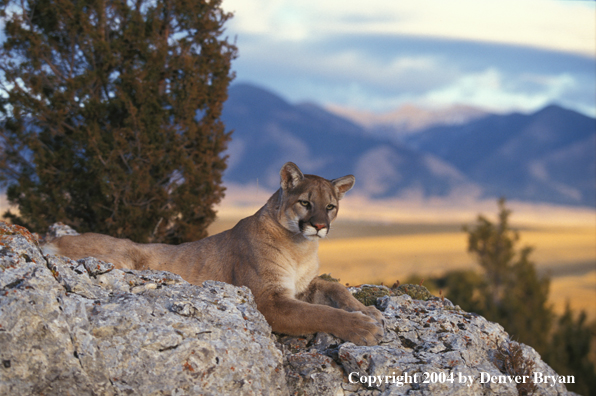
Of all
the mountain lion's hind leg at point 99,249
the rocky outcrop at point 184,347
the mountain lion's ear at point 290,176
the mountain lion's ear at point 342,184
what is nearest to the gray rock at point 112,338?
the rocky outcrop at point 184,347

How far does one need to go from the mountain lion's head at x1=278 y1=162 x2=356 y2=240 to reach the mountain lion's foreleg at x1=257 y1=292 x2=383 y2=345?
3.61ft

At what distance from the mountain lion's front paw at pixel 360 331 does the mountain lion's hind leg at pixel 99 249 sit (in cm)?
364

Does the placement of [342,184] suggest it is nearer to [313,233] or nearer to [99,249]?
[313,233]

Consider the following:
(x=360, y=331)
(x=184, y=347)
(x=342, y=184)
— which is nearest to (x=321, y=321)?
(x=360, y=331)

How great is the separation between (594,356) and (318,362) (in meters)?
32.5

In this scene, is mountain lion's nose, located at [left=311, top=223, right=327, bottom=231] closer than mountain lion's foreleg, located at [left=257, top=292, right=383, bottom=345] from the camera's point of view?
No

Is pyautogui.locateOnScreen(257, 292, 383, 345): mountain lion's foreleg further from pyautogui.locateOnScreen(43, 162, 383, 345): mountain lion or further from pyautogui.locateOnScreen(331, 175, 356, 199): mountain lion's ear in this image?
pyautogui.locateOnScreen(331, 175, 356, 199): mountain lion's ear

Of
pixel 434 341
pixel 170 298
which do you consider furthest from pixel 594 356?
pixel 170 298

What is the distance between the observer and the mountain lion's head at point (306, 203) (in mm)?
7578

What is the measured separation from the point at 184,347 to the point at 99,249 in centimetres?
367

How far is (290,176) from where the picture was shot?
324 inches

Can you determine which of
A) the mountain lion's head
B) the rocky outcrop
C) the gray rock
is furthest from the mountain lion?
the gray rock

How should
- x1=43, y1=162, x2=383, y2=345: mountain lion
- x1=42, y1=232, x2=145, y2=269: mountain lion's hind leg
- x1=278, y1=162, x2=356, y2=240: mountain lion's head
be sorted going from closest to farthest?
1. x1=43, y1=162, x2=383, y2=345: mountain lion
2. x1=278, y1=162, x2=356, y2=240: mountain lion's head
3. x1=42, y1=232, x2=145, y2=269: mountain lion's hind leg

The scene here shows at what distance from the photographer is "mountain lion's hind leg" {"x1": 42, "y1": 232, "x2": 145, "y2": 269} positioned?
8.34 m
